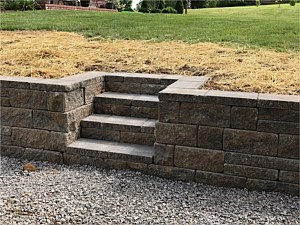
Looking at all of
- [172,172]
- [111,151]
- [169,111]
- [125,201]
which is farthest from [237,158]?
[111,151]

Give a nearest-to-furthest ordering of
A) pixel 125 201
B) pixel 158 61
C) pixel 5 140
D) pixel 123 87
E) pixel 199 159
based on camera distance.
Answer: pixel 125 201
pixel 199 159
pixel 5 140
pixel 123 87
pixel 158 61

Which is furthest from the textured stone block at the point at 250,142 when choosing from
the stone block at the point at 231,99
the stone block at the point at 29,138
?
Answer: the stone block at the point at 29,138

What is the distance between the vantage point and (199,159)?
11.1ft

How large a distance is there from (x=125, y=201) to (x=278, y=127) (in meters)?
1.41

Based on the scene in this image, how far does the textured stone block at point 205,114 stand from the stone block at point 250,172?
1.28 feet

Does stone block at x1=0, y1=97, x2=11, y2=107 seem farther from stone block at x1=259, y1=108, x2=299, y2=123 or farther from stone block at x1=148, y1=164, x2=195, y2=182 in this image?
stone block at x1=259, y1=108, x2=299, y2=123

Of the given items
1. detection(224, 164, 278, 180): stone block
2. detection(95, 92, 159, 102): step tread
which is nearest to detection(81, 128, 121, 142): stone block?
detection(95, 92, 159, 102): step tread

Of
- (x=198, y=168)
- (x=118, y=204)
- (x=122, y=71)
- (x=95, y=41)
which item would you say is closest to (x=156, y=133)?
(x=198, y=168)

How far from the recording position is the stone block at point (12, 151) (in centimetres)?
400

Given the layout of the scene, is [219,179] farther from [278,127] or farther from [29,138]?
[29,138]

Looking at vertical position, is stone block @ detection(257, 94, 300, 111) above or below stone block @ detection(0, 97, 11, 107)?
above

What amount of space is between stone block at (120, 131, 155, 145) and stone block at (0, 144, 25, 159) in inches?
44.0

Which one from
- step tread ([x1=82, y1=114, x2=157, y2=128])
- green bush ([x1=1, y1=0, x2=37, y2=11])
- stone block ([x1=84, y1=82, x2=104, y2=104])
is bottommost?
step tread ([x1=82, y1=114, x2=157, y2=128])

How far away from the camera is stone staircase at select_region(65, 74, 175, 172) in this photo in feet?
11.9
